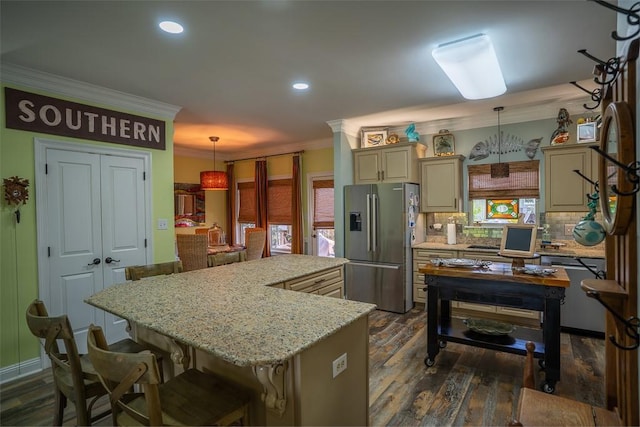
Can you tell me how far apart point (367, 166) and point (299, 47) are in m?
2.62

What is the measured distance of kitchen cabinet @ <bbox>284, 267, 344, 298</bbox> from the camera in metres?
2.64

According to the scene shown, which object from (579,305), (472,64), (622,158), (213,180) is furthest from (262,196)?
(622,158)

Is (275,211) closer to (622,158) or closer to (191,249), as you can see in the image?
(191,249)

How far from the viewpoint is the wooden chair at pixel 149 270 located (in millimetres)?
2643

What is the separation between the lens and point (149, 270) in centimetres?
276

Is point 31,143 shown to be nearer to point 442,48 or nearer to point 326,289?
point 326,289

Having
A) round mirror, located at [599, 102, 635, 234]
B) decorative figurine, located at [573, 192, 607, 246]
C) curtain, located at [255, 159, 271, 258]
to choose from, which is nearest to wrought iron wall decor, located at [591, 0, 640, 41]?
round mirror, located at [599, 102, 635, 234]

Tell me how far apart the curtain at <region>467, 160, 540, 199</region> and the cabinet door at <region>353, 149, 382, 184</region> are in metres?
1.32

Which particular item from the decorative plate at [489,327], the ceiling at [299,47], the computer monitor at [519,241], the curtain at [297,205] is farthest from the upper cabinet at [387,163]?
the decorative plate at [489,327]

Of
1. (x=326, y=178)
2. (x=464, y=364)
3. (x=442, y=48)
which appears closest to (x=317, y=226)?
(x=326, y=178)

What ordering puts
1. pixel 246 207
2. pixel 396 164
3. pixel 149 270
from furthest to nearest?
1. pixel 246 207
2. pixel 396 164
3. pixel 149 270

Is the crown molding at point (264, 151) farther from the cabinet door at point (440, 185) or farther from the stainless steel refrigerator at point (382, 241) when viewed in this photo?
the cabinet door at point (440, 185)

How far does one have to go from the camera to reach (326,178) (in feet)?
20.1

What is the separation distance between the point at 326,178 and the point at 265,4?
13.7ft
